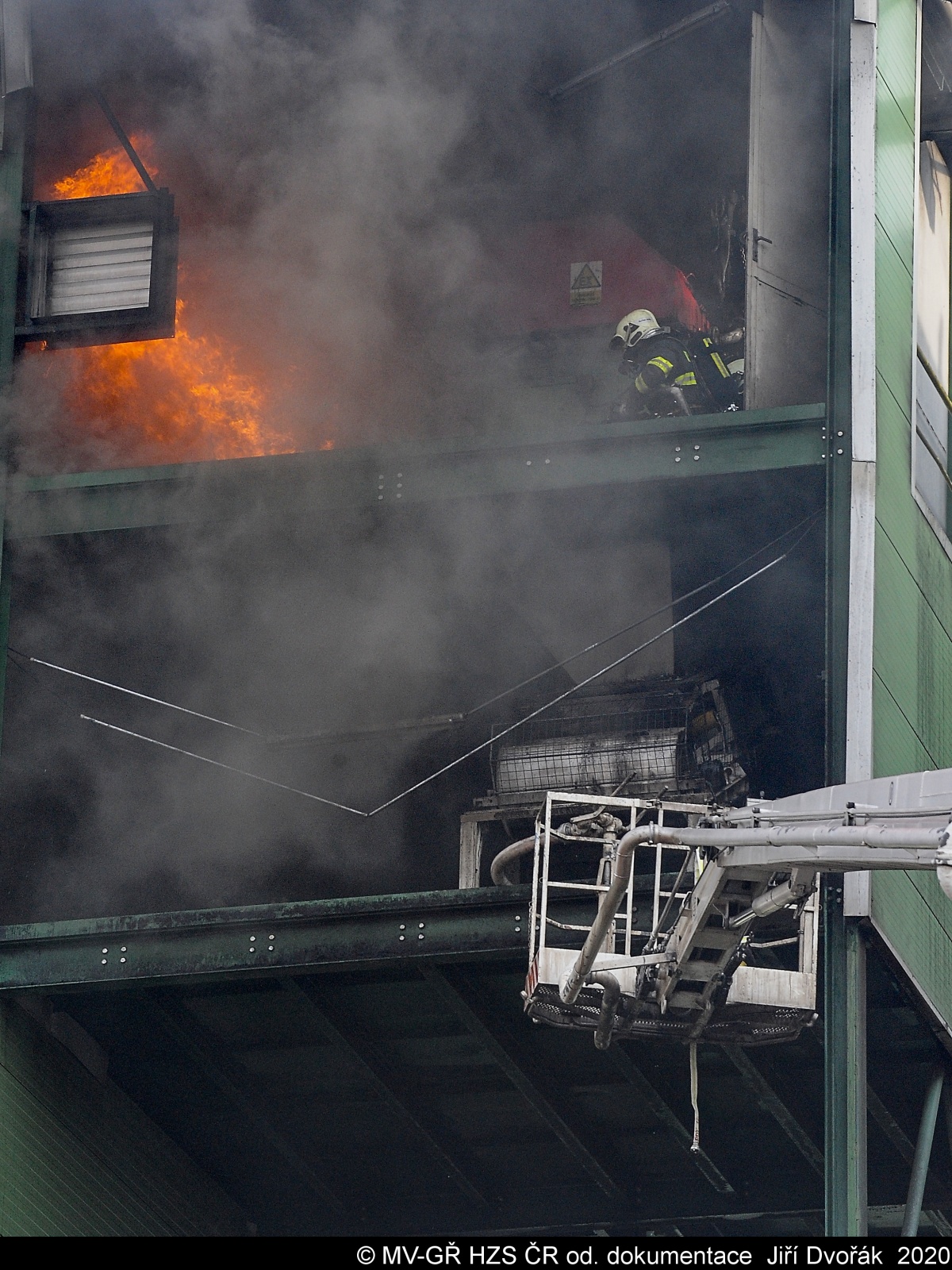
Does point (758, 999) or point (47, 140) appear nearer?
point (758, 999)

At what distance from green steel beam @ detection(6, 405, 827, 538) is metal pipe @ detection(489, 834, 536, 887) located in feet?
8.16

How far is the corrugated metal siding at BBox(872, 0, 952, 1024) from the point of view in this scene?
13297mm

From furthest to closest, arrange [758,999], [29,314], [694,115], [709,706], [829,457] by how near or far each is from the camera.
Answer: [694,115], [29,314], [709,706], [829,457], [758,999]

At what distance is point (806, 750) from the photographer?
49.4ft

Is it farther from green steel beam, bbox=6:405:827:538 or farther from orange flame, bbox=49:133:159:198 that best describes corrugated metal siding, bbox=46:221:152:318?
orange flame, bbox=49:133:159:198

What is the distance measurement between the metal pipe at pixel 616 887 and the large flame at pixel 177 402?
26.4 ft

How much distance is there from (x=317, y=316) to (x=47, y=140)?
2.91 m

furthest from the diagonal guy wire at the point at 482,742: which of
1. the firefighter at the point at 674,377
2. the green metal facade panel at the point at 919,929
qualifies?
the green metal facade panel at the point at 919,929

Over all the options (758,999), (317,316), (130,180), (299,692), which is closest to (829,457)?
(758,999)

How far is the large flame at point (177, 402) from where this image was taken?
18.1m

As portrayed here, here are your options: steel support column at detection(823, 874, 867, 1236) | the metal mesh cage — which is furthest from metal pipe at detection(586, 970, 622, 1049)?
the metal mesh cage

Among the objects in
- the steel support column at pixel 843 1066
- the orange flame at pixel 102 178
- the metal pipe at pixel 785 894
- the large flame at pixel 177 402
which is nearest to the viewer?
the metal pipe at pixel 785 894

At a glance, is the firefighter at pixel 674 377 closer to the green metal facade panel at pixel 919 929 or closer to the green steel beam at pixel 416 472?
the green steel beam at pixel 416 472

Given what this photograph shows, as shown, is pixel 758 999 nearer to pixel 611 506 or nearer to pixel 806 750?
pixel 806 750
